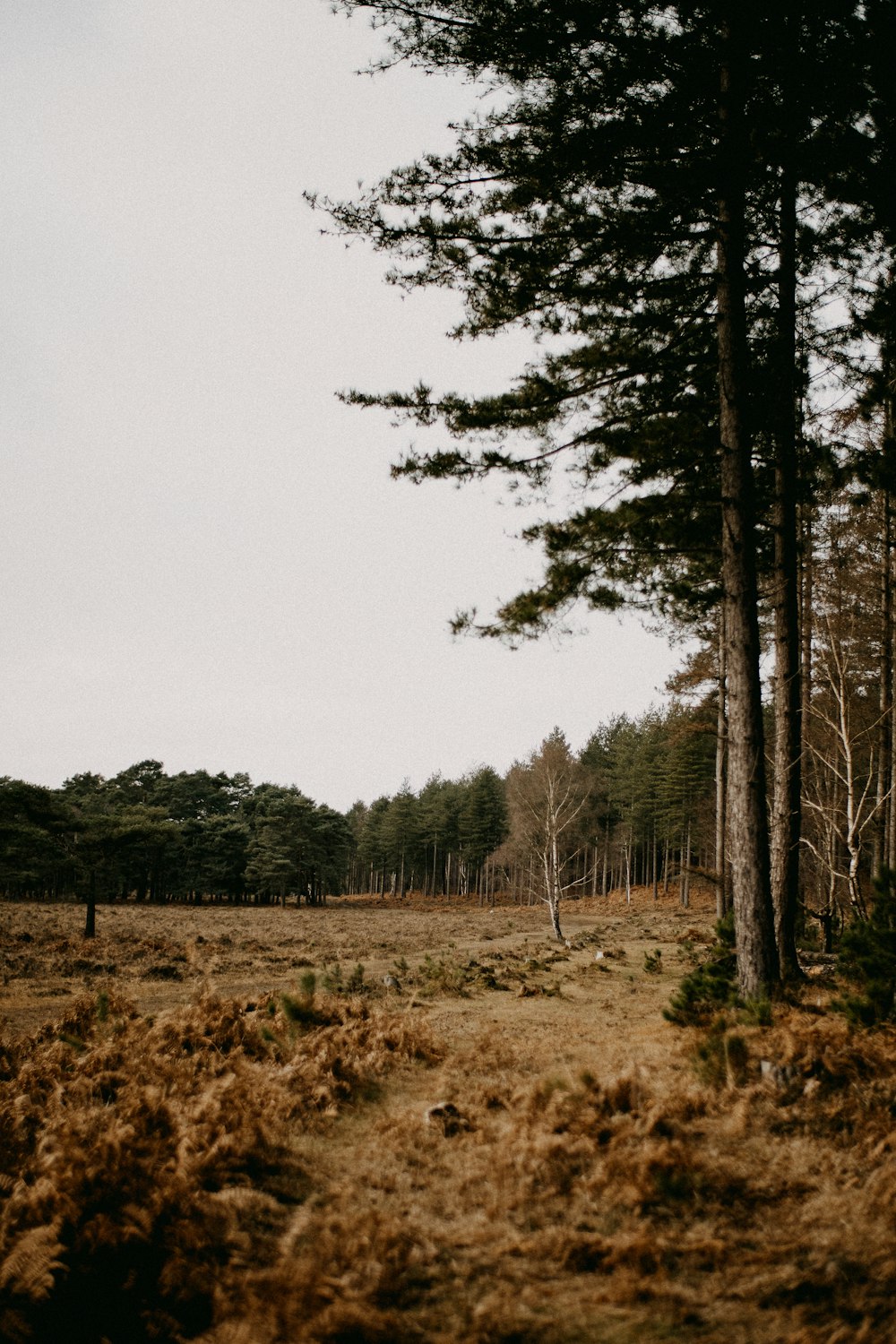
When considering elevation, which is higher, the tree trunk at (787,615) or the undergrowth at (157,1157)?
the tree trunk at (787,615)

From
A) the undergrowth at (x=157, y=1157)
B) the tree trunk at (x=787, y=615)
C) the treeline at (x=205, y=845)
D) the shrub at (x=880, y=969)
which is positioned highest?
the tree trunk at (x=787, y=615)

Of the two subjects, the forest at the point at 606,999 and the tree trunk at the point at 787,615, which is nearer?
the forest at the point at 606,999

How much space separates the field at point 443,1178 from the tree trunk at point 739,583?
0.93 metres

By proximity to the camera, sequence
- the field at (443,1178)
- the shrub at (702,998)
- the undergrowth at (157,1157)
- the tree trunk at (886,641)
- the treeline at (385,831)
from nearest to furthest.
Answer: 1. the field at (443,1178)
2. the undergrowth at (157,1157)
3. the shrub at (702,998)
4. the tree trunk at (886,641)
5. the treeline at (385,831)

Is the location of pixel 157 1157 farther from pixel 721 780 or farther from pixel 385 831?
pixel 385 831

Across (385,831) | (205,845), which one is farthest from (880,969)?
(385,831)

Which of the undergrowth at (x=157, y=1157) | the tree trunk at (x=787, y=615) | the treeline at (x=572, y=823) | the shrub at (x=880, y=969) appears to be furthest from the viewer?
the treeline at (x=572, y=823)

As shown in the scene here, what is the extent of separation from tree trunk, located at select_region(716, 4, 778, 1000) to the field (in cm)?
93

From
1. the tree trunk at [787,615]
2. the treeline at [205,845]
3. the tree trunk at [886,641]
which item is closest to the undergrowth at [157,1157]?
the tree trunk at [787,615]

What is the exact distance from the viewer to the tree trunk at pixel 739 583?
6.82 metres

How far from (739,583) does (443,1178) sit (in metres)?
6.29

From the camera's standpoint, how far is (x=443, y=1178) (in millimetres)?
4164

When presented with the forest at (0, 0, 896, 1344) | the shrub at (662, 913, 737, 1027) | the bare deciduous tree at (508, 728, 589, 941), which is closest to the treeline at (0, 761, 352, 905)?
the bare deciduous tree at (508, 728, 589, 941)

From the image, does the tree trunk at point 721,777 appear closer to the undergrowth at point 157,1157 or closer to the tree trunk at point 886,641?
the tree trunk at point 886,641
